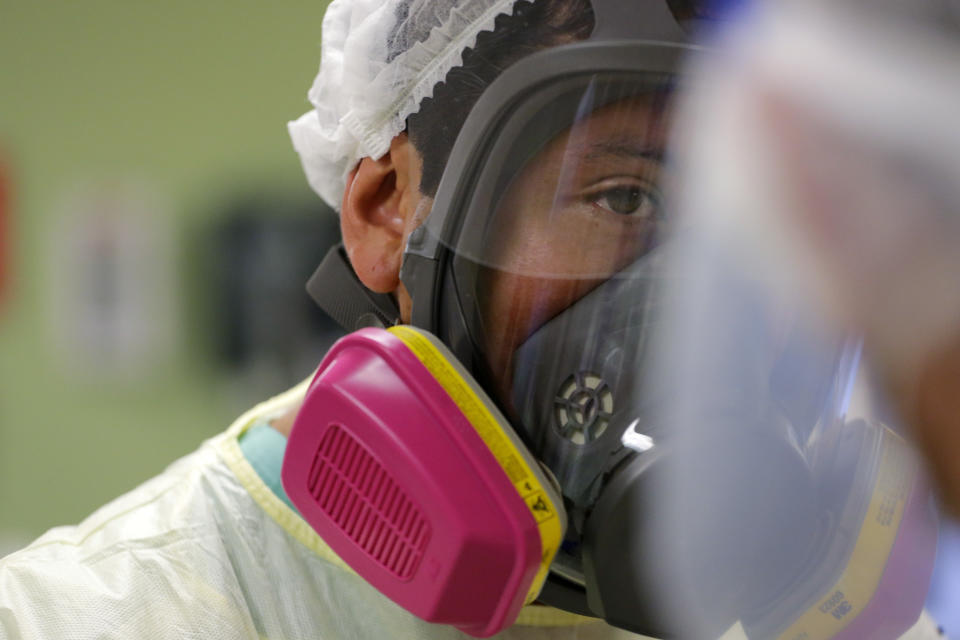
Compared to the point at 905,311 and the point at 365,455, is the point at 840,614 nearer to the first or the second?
the point at 905,311

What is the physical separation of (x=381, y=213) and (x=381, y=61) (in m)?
0.16

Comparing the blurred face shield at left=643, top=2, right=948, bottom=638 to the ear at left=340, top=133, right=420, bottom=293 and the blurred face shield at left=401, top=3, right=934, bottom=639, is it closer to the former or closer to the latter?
the blurred face shield at left=401, top=3, right=934, bottom=639

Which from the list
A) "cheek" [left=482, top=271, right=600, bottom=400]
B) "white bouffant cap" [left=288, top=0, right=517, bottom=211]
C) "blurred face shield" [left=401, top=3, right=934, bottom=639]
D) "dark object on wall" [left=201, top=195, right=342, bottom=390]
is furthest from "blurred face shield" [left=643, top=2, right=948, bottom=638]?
"dark object on wall" [left=201, top=195, right=342, bottom=390]

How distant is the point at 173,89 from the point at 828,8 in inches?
99.6

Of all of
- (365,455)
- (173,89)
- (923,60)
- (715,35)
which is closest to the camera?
(923,60)

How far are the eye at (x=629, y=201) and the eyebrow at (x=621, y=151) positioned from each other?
0.03 metres

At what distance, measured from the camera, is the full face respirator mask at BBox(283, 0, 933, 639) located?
0.74 metres

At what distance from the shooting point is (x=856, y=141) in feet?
2.00

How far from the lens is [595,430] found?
2.65ft

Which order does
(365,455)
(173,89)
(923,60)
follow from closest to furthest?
(923,60) < (365,455) < (173,89)

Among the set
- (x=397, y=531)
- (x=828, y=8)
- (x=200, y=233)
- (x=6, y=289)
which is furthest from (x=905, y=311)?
(x=6, y=289)

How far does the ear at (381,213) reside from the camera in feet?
3.28

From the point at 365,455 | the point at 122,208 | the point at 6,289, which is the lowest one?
the point at 6,289

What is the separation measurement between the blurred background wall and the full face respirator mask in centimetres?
195
